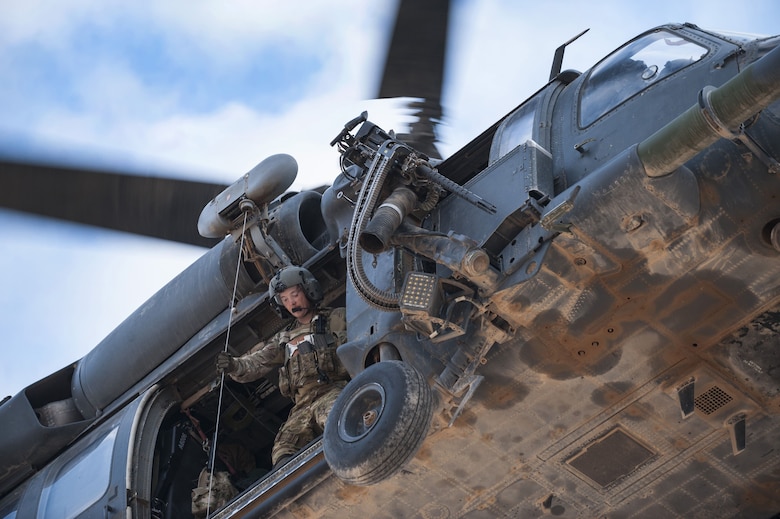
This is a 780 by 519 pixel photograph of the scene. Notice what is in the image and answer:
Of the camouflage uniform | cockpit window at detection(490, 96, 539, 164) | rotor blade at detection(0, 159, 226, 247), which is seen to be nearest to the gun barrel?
cockpit window at detection(490, 96, 539, 164)

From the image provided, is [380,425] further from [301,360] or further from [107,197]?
[107,197]

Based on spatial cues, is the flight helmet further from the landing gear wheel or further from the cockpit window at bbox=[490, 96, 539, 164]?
the landing gear wheel

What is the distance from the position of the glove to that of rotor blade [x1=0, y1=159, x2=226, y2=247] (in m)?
1.07

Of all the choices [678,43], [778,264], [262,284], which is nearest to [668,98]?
[678,43]

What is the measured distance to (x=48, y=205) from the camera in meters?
8.20

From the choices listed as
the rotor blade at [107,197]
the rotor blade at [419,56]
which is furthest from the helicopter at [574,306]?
the rotor blade at [107,197]

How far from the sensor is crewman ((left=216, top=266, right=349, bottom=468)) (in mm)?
8203

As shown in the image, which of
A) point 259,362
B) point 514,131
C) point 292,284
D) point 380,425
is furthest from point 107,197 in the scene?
point 380,425

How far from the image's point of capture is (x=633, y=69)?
6.68 metres

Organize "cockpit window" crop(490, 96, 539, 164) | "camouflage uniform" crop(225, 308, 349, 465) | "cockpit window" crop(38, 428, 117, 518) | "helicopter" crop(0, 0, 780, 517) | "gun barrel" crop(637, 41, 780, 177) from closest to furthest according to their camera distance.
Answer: "gun barrel" crop(637, 41, 780, 177) < "helicopter" crop(0, 0, 780, 517) < "cockpit window" crop(490, 96, 539, 164) < "camouflage uniform" crop(225, 308, 349, 465) < "cockpit window" crop(38, 428, 117, 518)

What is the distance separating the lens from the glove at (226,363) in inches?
330

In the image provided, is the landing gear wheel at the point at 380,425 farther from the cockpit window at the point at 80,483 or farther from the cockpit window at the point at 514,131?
the cockpit window at the point at 80,483

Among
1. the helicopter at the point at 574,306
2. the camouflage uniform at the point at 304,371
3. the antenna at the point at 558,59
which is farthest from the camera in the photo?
the camouflage uniform at the point at 304,371

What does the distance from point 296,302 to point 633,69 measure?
122 inches
